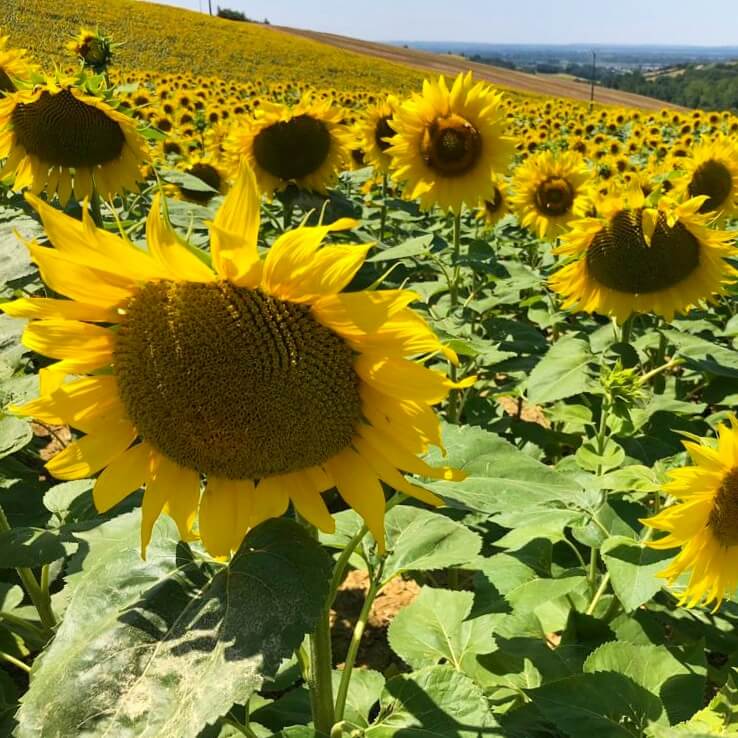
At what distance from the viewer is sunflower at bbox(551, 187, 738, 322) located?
292cm

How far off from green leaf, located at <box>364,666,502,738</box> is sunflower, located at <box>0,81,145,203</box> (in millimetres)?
2116

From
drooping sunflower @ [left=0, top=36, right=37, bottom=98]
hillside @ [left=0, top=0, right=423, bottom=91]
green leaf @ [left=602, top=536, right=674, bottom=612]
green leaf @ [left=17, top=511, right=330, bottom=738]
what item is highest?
hillside @ [left=0, top=0, right=423, bottom=91]

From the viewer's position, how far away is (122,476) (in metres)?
1.26

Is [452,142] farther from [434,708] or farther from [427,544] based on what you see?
[434,708]

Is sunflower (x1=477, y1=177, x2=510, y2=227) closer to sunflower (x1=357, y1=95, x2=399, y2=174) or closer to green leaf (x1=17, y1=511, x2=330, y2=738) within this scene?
sunflower (x1=357, y1=95, x2=399, y2=174)

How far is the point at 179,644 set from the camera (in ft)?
3.61

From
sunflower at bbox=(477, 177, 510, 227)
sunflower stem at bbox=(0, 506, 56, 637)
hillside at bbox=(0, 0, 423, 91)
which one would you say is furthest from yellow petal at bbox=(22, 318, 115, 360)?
hillside at bbox=(0, 0, 423, 91)

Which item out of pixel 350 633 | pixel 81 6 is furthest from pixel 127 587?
pixel 81 6

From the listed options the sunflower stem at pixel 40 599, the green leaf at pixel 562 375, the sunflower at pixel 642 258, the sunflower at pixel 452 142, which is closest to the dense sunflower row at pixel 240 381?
the green leaf at pixel 562 375

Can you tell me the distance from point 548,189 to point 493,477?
389 centimetres

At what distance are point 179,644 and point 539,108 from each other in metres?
14.7

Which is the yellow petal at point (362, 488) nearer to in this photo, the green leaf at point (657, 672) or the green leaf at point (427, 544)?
the green leaf at point (427, 544)

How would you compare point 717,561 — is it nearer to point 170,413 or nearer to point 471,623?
point 471,623

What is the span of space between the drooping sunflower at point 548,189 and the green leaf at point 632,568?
3289mm
